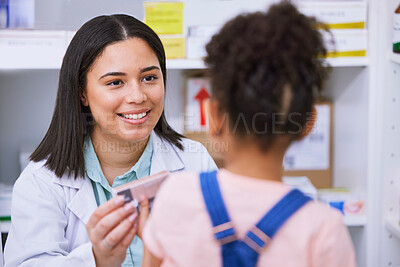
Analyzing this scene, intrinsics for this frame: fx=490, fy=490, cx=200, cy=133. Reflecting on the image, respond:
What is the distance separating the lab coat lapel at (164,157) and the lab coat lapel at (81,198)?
157 millimetres

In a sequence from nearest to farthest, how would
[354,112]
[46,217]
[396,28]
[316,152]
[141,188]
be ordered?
[141,188]
[46,217]
[396,28]
[354,112]
[316,152]

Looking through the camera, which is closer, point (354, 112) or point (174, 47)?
point (174, 47)

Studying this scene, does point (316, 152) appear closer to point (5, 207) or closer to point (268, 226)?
point (5, 207)

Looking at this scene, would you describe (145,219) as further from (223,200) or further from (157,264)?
(223,200)

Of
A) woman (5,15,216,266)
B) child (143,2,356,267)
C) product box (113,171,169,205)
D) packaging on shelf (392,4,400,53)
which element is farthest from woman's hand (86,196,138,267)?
packaging on shelf (392,4,400,53)

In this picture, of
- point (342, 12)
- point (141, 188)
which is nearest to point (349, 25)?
point (342, 12)

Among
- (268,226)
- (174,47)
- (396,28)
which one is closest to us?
(268,226)

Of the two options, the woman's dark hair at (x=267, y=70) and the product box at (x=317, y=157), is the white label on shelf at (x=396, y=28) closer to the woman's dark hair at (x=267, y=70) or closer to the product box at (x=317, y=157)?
the product box at (x=317, y=157)

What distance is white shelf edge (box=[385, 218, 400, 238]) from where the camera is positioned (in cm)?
145

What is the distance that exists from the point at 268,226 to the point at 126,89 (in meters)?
0.62

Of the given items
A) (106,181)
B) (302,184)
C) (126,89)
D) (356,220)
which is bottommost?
(356,220)

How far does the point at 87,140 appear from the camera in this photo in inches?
46.3

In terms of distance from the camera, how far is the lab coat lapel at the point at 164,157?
1172 millimetres

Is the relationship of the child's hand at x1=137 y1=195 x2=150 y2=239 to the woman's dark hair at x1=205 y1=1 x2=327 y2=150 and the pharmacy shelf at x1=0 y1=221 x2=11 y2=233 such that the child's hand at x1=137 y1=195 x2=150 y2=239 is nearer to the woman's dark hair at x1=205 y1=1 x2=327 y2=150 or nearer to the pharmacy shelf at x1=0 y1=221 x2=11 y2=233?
the woman's dark hair at x1=205 y1=1 x2=327 y2=150
